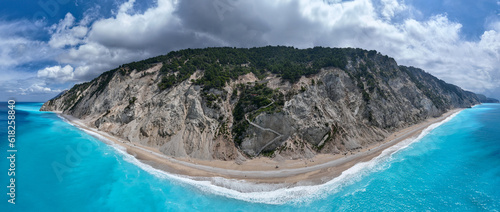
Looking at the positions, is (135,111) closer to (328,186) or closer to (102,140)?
(102,140)

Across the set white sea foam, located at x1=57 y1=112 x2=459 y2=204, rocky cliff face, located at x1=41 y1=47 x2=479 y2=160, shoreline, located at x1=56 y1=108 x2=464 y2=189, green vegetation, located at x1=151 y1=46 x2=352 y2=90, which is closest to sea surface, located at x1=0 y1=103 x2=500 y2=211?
white sea foam, located at x1=57 y1=112 x2=459 y2=204

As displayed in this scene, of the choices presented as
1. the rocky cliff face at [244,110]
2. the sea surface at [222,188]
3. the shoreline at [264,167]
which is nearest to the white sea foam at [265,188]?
the sea surface at [222,188]

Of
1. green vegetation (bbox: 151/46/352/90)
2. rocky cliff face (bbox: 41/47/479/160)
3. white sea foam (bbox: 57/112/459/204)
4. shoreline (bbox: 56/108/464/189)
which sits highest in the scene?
green vegetation (bbox: 151/46/352/90)

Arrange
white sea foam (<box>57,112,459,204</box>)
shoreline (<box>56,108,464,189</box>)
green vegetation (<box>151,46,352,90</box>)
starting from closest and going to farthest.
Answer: white sea foam (<box>57,112,459,204</box>)
shoreline (<box>56,108,464,189</box>)
green vegetation (<box>151,46,352,90</box>)

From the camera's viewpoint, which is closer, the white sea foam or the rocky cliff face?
the white sea foam

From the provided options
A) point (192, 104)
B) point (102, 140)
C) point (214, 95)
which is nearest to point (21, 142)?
point (102, 140)

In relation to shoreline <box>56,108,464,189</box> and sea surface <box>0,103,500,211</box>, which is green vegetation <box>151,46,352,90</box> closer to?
shoreline <box>56,108,464,189</box>

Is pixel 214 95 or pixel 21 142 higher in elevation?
pixel 214 95
